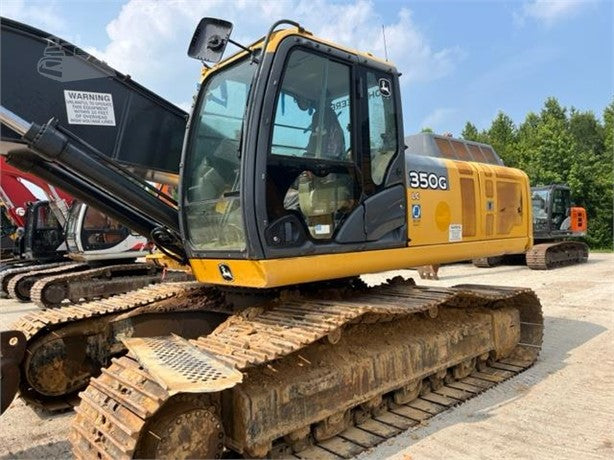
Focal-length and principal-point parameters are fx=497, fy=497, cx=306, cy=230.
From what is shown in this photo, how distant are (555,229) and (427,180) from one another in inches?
588

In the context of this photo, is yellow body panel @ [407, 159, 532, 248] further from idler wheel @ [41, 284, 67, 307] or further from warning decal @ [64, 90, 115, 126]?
idler wheel @ [41, 284, 67, 307]

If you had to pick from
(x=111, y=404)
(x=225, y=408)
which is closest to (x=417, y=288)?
(x=225, y=408)

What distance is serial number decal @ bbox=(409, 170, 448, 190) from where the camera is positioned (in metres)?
4.33

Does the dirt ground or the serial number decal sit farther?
the serial number decal

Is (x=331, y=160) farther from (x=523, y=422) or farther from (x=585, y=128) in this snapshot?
(x=585, y=128)

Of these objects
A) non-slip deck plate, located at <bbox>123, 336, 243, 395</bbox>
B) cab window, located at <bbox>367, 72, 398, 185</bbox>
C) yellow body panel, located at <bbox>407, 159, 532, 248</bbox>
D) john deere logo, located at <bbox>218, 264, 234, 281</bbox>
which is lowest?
non-slip deck plate, located at <bbox>123, 336, 243, 395</bbox>

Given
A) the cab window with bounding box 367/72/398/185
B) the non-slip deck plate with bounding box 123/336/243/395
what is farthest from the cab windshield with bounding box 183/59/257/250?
the cab window with bounding box 367/72/398/185

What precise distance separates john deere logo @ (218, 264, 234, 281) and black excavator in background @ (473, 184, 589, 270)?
13761mm

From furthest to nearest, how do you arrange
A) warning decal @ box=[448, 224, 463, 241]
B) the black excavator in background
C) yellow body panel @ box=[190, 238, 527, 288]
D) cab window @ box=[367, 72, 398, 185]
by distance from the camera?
the black excavator in background < warning decal @ box=[448, 224, 463, 241] < cab window @ box=[367, 72, 398, 185] < yellow body panel @ box=[190, 238, 527, 288]

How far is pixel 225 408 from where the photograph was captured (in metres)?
3.14

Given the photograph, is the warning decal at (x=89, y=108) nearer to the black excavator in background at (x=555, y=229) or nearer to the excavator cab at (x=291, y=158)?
the excavator cab at (x=291, y=158)

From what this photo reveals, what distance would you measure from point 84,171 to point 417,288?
2.98 meters

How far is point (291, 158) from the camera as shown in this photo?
343cm

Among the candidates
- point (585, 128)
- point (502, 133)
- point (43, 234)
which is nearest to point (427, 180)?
point (43, 234)
